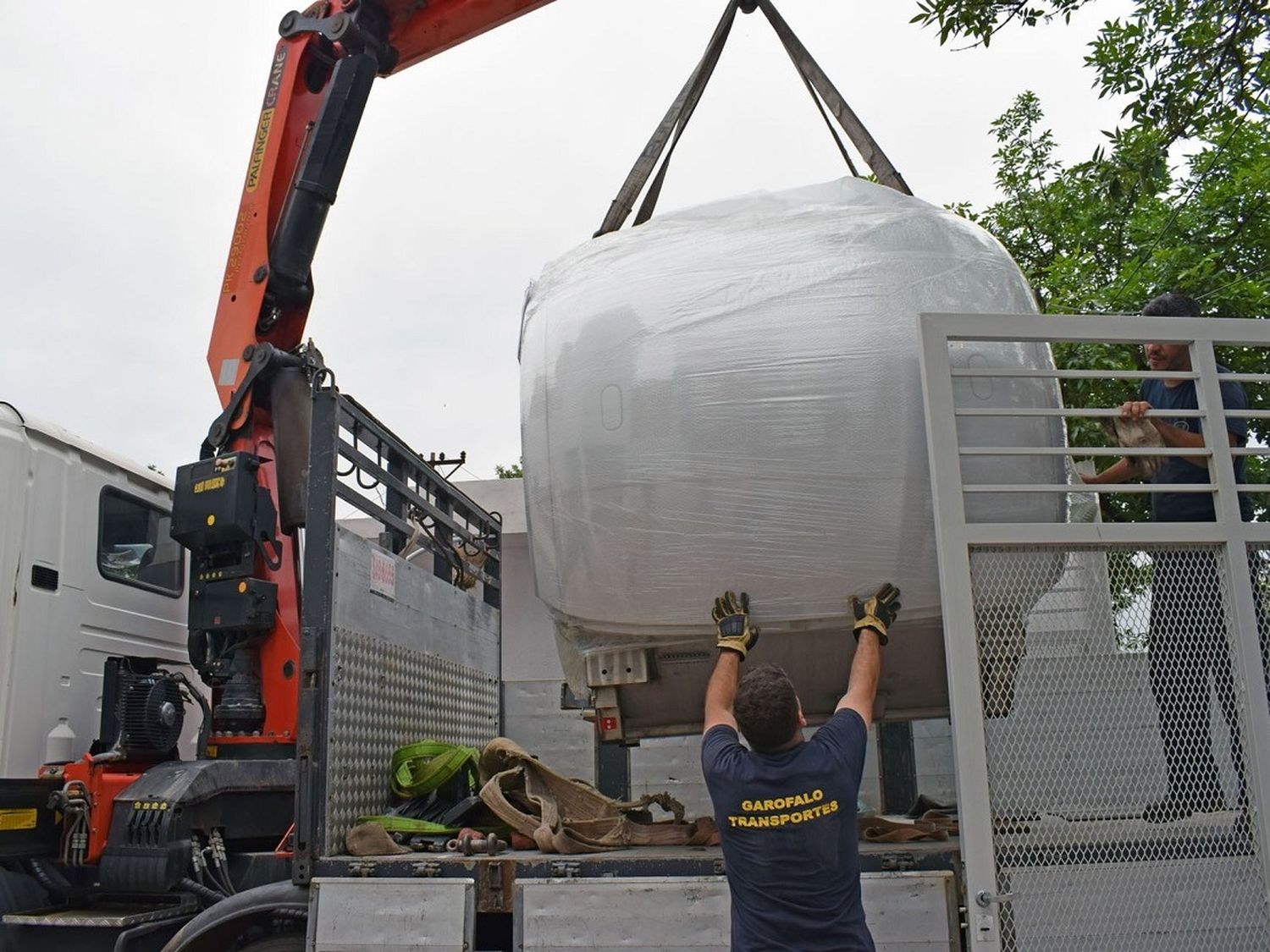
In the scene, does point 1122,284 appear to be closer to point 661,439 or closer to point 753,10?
point 753,10

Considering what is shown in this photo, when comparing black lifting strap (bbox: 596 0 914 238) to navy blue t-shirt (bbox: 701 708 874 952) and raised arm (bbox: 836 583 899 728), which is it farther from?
navy blue t-shirt (bbox: 701 708 874 952)

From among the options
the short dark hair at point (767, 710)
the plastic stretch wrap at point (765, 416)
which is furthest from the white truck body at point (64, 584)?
the short dark hair at point (767, 710)

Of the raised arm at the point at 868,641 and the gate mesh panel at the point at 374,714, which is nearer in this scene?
the raised arm at the point at 868,641

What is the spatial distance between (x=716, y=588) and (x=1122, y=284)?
5.76 m

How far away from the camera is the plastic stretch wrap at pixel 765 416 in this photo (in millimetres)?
3082

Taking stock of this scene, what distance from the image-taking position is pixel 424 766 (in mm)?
4184

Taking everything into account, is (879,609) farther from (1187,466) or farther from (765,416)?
(1187,466)

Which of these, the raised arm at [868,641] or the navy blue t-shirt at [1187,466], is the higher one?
the navy blue t-shirt at [1187,466]

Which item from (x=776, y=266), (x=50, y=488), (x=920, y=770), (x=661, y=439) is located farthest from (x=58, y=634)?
(x=920, y=770)

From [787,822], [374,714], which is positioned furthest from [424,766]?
[787,822]

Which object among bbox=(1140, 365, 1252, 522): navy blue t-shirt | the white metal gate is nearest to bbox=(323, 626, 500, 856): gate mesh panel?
the white metal gate

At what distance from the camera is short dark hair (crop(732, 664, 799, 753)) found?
2662 millimetres

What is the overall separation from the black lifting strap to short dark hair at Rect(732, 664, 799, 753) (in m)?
1.86

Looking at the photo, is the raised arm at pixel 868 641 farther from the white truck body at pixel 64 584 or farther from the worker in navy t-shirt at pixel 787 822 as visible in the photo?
the white truck body at pixel 64 584
